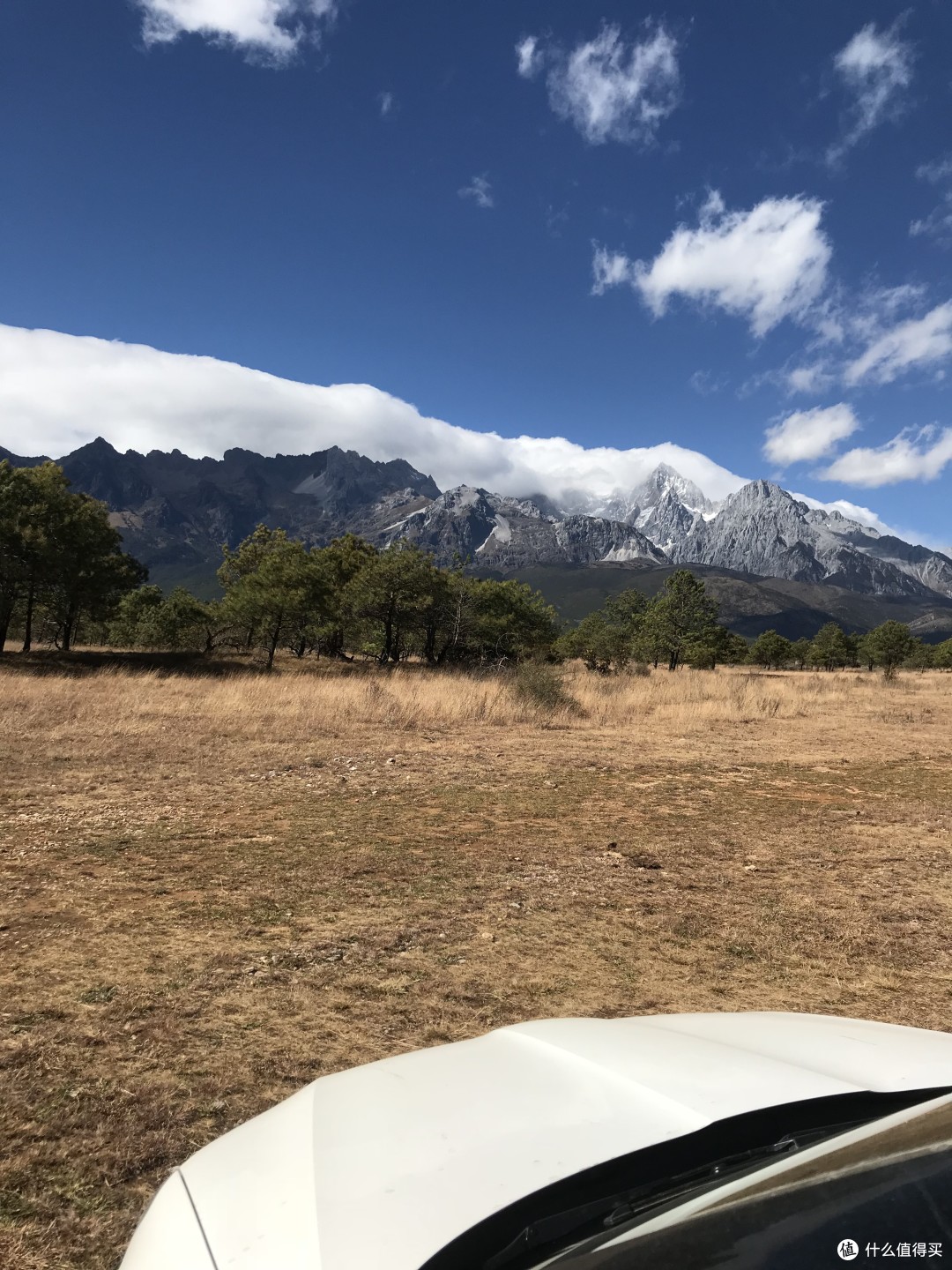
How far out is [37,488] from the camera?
88.9 ft

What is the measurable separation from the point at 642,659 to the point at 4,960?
137 ft

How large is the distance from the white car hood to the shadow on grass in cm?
→ 2054

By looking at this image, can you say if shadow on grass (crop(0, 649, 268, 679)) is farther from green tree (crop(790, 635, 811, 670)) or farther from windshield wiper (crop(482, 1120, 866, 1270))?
green tree (crop(790, 635, 811, 670))

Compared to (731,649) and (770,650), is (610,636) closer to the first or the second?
(731,649)

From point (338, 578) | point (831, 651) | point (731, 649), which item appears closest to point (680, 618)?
point (338, 578)

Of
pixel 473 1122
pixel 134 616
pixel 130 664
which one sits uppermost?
pixel 134 616

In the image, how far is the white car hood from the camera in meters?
1.13

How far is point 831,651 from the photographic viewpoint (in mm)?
75000

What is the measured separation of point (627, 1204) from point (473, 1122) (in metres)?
0.39

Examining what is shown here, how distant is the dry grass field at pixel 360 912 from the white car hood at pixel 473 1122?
1061 mm

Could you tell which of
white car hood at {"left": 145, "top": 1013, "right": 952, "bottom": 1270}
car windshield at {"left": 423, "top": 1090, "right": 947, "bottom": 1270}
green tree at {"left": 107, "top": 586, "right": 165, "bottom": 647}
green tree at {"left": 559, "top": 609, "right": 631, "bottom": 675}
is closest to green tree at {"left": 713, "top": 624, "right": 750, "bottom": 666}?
green tree at {"left": 559, "top": 609, "right": 631, "bottom": 675}

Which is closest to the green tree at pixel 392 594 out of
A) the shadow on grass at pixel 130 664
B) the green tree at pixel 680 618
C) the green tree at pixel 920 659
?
the shadow on grass at pixel 130 664

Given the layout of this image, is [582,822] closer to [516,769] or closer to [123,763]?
[516,769]

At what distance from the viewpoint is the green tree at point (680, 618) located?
42.1 meters
